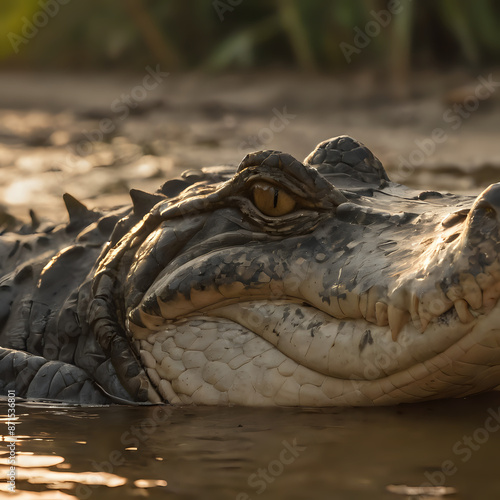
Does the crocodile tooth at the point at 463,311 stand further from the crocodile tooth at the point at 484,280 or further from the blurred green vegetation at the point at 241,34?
the blurred green vegetation at the point at 241,34

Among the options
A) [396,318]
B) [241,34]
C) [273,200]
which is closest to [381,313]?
[396,318]

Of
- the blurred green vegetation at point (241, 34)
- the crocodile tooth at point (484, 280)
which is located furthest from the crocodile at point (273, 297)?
the blurred green vegetation at point (241, 34)

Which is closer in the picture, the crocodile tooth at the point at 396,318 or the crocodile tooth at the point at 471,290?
the crocodile tooth at the point at 471,290

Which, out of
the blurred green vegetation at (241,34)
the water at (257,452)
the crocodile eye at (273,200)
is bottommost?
the water at (257,452)

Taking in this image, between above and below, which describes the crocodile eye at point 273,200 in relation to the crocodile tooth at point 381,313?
above

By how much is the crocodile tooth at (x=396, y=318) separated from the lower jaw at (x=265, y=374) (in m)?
0.13

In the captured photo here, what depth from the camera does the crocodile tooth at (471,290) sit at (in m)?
2.57

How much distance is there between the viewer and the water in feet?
8.05

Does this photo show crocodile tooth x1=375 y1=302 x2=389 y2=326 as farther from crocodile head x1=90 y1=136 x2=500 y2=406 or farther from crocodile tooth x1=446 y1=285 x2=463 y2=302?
crocodile tooth x1=446 y1=285 x2=463 y2=302

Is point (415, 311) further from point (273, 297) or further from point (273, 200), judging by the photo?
point (273, 200)

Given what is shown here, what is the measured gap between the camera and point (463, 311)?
2619 mm

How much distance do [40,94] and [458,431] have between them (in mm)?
13328

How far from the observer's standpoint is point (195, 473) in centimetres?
257

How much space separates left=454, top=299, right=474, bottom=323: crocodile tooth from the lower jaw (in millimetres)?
54
